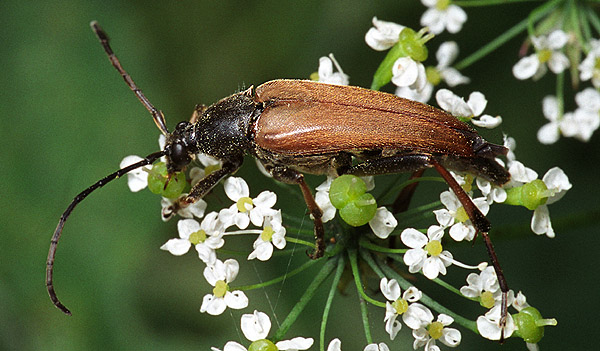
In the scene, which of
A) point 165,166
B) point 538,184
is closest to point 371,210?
point 538,184

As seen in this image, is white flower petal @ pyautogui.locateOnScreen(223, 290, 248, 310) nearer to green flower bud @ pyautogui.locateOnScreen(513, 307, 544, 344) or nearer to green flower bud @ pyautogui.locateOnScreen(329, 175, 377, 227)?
green flower bud @ pyautogui.locateOnScreen(329, 175, 377, 227)

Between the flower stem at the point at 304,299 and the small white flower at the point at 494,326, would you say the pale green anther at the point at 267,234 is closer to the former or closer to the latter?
the flower stem at the point at 304,299

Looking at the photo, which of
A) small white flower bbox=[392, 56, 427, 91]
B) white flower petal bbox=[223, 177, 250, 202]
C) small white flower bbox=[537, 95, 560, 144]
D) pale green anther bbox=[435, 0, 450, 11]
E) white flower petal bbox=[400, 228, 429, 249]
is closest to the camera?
white flower petal bbox=[400, 228, 429, 249]

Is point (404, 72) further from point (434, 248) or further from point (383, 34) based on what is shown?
point (434, 248)

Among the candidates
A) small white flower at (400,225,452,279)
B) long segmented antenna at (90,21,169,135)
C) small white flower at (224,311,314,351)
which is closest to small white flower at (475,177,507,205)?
small white flower at (400,225,452,279)

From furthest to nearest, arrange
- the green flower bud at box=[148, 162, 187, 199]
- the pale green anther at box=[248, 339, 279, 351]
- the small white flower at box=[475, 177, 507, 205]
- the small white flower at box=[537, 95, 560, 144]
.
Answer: the small white flower at box=[537, 95, 560, 144]
the green flower bud at box=[148, 162, 187, 199]
the small white flower at box=[475, 177, 507, 205]
the pale green anther at box=[248, 339, 279, 351]

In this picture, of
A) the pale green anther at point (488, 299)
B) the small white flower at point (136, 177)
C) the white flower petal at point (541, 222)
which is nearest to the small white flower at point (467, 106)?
the white flower petal at point (541, 222)

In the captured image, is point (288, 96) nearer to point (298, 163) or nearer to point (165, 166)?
point (298, 163)
